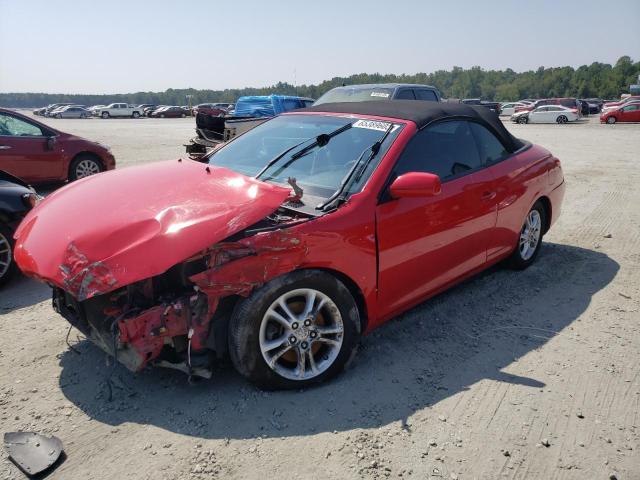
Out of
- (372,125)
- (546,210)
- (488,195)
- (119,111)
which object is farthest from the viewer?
(119,111)

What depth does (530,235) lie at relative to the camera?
15.9ft

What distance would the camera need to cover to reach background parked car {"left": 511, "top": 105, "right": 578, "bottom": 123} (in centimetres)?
3183

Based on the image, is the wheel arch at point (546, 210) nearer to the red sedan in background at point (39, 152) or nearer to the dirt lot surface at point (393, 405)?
the dirt lot surface at point (393, 405)

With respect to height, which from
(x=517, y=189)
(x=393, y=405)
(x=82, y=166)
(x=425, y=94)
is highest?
(x=425, y=94)

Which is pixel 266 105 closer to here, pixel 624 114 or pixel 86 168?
pixel 86 168

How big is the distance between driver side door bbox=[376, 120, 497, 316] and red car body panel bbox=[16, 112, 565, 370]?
0.04ft

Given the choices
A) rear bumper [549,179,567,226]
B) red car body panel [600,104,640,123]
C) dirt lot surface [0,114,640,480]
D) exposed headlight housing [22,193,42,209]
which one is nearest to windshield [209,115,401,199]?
dirt lot surface [0,114,640,480]

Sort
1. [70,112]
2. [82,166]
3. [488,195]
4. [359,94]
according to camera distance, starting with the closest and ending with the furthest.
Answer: [488,195] < [82,166] < [359,94] < [70,112]

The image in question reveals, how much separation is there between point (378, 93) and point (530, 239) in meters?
5.92

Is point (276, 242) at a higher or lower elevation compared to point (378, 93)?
lower

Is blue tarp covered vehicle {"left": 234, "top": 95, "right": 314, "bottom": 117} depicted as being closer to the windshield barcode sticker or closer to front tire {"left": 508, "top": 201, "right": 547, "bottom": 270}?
front tire {"left": 508, "top": 201, "right": 547, "bottom": 270}

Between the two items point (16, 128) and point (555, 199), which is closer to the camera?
point (555, 199)

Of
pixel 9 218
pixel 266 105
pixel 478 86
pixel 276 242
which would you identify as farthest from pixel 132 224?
pixel 478 86

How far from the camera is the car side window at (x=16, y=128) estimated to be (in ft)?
25.6
